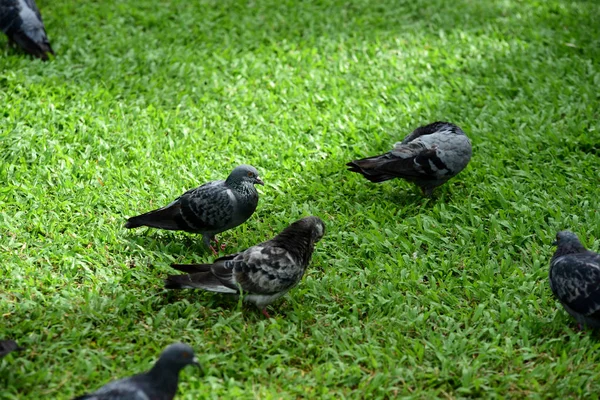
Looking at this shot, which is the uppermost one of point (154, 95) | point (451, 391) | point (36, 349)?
point (154, 95)

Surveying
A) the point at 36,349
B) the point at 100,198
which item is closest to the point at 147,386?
the point at 36,349

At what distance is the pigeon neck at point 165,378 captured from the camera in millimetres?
3949

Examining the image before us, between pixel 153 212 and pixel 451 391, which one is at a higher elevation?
pixel 153 212

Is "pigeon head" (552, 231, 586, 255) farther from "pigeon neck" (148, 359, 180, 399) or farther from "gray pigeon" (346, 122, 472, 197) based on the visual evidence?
"pigeon neck" (148, 359, 180, 399)

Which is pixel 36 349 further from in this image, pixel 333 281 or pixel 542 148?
pixel 542 148

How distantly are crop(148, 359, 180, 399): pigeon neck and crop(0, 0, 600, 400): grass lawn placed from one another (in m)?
0.34

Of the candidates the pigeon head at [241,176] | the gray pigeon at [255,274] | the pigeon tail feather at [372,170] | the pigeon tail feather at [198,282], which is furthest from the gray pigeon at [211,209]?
the pigeon tail feather at [372,170]

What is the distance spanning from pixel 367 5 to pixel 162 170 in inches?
206

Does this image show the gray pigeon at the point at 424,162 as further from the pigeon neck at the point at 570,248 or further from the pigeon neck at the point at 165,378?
the pigeon neck at the point at 165,378

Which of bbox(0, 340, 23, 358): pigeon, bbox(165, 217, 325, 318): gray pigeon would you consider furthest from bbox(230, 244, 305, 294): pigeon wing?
bbox(0, 340, 23, 358): pigeon

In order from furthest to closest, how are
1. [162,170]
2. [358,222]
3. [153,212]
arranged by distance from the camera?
[162,170], [358,222], [153,212]

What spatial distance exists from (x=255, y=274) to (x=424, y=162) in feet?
7.25

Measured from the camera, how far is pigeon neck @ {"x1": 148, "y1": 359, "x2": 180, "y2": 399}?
3.95 meters

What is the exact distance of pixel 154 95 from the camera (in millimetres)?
8328
